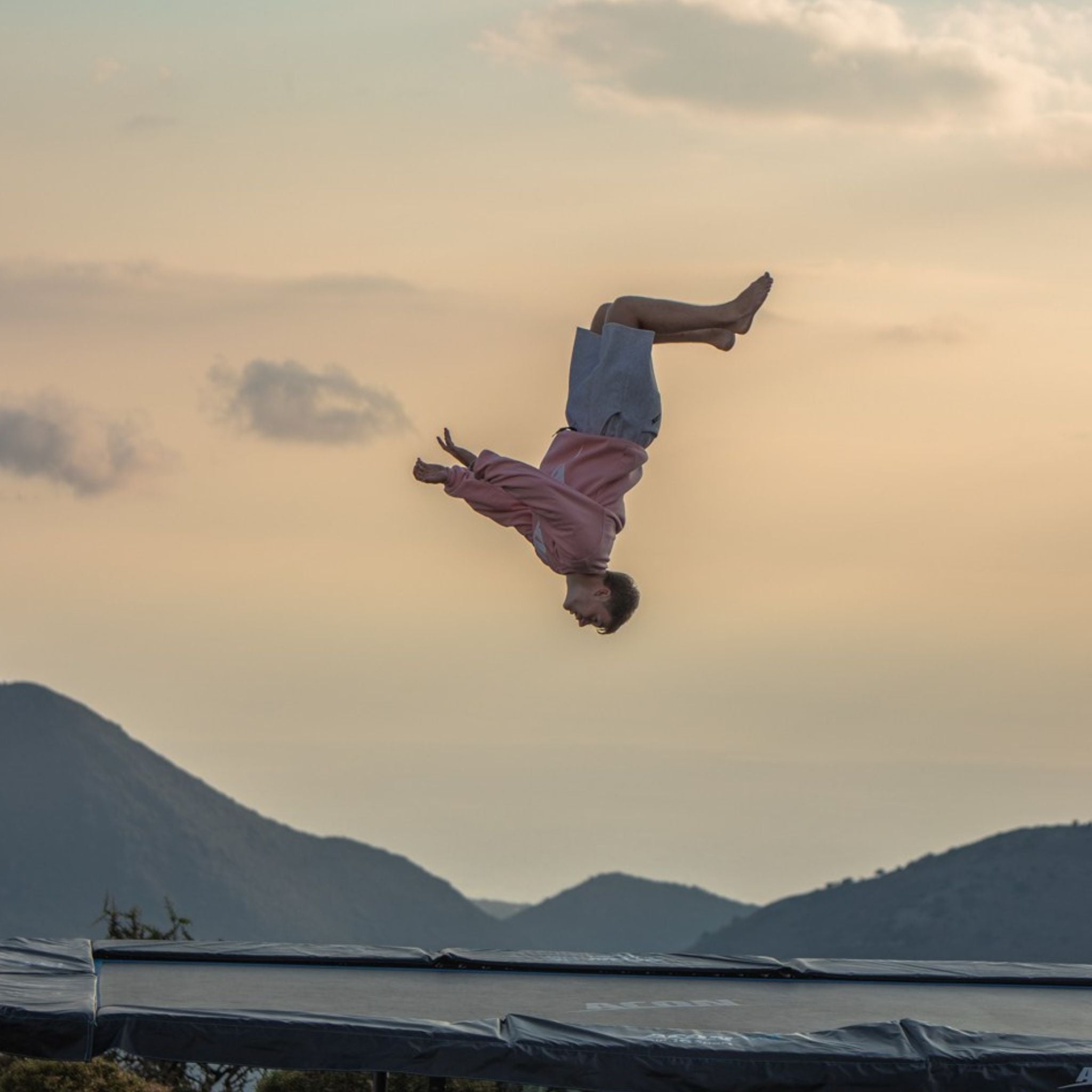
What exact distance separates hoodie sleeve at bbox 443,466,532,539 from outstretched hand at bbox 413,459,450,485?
0.03m

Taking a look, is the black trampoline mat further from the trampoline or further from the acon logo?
the acon logo

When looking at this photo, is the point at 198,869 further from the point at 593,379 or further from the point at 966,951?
the point at 593,379

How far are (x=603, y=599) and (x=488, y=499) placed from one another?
18.9 inches

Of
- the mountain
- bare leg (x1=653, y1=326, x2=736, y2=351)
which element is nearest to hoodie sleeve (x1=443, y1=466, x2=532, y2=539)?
bare leg (x1=653, y1=326, x2=736, y2=351)

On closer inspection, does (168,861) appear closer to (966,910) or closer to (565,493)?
(966,910)

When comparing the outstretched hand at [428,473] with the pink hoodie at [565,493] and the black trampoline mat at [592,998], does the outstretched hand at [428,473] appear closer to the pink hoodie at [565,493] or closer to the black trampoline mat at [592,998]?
the pink hoodie at [565,493]

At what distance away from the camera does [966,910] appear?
117 feet

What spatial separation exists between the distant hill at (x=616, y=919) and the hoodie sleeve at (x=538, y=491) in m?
39.7

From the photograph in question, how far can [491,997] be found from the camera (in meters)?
6.86

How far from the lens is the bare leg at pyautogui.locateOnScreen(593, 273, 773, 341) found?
6562 mm

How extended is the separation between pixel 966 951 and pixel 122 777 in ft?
86.8

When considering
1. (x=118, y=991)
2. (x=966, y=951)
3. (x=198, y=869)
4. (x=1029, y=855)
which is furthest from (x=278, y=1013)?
(x=198, y=869)

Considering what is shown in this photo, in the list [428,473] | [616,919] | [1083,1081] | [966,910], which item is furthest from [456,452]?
[616,919]

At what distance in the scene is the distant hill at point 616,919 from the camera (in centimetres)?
4703
